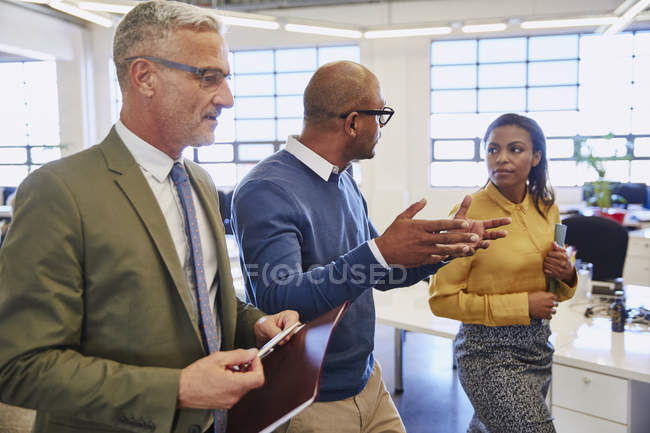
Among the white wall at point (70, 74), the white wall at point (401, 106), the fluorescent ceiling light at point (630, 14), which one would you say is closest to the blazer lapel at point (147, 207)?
the fluorescent ceiling light at point (630, 14)

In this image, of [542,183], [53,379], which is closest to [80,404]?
[53,379]

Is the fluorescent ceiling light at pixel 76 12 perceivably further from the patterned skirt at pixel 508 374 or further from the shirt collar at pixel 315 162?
the patterned skirt at pixel 508 374

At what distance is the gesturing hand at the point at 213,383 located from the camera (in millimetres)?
958

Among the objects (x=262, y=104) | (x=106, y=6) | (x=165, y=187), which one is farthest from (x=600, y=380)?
(x=262, y=104)

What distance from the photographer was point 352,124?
64.6 inches

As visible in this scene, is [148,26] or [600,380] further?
[600,380]

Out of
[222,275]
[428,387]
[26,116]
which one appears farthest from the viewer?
[26,116]

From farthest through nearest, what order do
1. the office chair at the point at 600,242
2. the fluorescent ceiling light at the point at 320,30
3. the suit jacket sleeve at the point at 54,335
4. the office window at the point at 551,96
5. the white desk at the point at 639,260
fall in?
the office window at the point at 551,96 < the fluorescent ceiling light at the point at 320,30 < the white desk at the point at 639,260 < the office chair at the point at 600,242 < the suit jacket sleeve at the point at 54,335

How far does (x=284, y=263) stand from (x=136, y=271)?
0.46 m

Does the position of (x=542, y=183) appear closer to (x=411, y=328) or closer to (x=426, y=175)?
(x=411, y=328)

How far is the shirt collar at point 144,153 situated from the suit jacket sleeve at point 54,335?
204 mm

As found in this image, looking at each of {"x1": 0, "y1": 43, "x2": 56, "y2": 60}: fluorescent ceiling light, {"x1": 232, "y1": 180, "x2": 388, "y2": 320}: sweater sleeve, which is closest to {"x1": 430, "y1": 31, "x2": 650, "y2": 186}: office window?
{"x1": 0, "y1": 43, "x2": 56, "y2": 60}: fluorescent ceiling light

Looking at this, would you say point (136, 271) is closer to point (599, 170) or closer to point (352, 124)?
point (352, 124)

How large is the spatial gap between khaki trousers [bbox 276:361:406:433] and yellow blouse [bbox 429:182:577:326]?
44 cm
